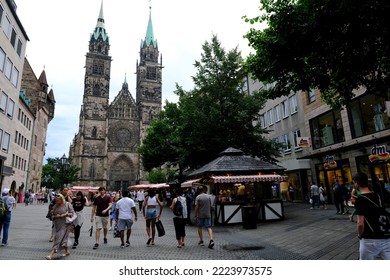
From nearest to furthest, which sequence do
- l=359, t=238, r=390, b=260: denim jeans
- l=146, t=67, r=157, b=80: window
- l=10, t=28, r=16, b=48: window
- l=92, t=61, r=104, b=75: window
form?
l=359, t=238, r=390, b=260: denim jeans < l=10, t=28, r=16, b=48: window < l=92, t=61, r=104, b=75: window < l=146, t=67, r=157, b=80: window

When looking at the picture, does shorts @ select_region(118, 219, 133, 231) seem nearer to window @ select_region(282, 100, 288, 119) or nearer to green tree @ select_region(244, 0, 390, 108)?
green tree @ select_region(244, 0, 390, 108)

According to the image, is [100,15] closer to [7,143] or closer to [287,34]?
[7,143]

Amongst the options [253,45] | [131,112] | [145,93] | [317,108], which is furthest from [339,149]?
[145,93]

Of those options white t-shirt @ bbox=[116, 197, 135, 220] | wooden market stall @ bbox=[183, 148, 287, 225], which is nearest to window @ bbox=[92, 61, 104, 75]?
wooden market stall @ bbox=[183, 148, 287, 225]

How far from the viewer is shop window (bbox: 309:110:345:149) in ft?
67.3

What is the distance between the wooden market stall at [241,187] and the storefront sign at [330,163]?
7.54 m

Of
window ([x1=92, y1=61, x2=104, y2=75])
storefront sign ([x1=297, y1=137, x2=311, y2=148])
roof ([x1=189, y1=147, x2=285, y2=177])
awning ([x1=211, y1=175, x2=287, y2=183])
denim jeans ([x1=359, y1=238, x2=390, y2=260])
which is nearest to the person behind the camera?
denim jeans ([x1=359, y1=238, x2=390, y2=260])

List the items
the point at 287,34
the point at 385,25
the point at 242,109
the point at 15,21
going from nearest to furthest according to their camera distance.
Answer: the point at 385,25, the point at 287,34, the point at 15,21, the point at 242,109

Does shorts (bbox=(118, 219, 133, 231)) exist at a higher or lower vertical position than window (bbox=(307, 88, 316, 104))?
lower

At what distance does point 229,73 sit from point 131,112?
187ft

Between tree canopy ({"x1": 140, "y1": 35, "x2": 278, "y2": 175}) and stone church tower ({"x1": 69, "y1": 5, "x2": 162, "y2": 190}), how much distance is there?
52565 mm

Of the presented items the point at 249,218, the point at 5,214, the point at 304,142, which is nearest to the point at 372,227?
the point at 249,218

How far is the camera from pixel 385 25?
6.32 m

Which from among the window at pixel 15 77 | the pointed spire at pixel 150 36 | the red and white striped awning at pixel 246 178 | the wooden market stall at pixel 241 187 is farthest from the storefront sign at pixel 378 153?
the pointed spire at pixel 150 36
